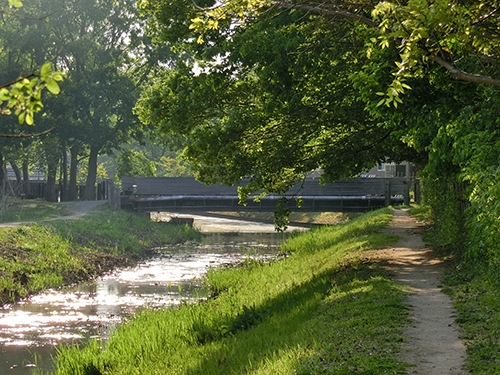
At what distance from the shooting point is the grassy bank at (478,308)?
6.48 metres

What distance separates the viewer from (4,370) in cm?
1004

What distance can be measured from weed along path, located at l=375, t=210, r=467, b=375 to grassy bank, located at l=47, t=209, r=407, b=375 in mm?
228

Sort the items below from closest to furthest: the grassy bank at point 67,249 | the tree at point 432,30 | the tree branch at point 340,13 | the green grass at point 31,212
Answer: the tree at point 432,30 < the tree branch at point 340,13 < the grassy bank at point 67,249 < the green grass at point 31,212

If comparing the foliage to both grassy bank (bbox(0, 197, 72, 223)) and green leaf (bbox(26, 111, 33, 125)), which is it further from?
green leaf (bbox(26, 111, 33, 125))

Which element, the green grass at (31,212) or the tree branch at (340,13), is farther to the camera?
the green grass at (31,212)

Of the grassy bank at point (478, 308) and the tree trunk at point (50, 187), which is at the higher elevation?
the tree trunk at point (50, 187)

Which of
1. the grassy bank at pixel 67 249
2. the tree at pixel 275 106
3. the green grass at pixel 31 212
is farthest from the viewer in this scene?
the green grass at pixel 31 212

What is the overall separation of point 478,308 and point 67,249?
56.4 ft

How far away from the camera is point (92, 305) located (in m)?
15.3

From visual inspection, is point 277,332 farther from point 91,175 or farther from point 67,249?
point 91,175

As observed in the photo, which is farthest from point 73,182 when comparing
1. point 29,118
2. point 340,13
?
point 29,118

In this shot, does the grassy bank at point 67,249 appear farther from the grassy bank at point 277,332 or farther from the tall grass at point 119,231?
the grassy bank at point 277,332

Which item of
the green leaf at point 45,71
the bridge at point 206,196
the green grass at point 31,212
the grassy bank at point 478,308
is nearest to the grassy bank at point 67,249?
the green grass at point 31,212

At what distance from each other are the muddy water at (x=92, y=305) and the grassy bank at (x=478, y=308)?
259 inches
